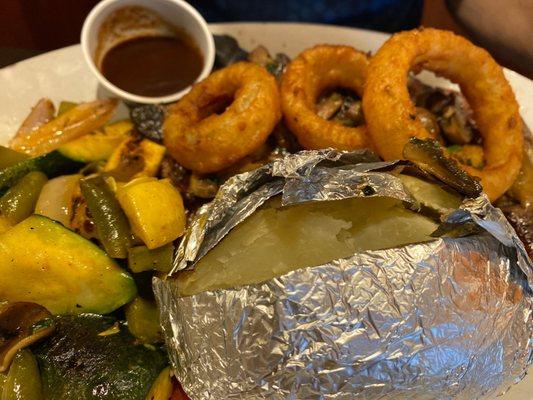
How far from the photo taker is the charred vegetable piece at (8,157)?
144 centimetres

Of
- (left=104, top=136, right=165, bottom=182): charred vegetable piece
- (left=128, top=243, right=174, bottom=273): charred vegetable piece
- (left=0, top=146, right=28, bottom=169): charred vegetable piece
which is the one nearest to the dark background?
(left=0, top=146, right=28, bottom=169): charred vegetable piece

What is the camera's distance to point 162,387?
3.95ft

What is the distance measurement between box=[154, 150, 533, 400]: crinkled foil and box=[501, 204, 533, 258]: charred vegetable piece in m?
0.43

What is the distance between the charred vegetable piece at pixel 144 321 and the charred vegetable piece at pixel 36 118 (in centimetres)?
67

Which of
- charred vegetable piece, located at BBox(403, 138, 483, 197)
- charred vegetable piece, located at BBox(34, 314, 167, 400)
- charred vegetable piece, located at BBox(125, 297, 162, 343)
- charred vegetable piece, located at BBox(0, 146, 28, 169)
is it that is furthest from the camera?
charred vegetable piece, located at BBox(0, 146, 28, 169)

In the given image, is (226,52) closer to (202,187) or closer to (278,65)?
(278,65)

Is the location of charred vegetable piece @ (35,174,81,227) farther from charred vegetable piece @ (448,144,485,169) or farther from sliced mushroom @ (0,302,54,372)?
charred vegetable piece @ (448,144,485,169)

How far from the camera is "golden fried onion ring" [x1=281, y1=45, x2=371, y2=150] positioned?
1.35 m

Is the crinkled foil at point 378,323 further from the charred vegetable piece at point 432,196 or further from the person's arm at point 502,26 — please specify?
the person's arm at point 502,26

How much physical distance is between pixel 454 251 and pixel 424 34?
666 mm

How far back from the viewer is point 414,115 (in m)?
1.25

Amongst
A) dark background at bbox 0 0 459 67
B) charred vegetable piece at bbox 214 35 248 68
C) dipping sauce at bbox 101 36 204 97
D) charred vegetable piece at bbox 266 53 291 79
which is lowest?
dark background at bbox 0 0 459 67

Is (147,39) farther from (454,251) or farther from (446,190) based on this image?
(454,251)

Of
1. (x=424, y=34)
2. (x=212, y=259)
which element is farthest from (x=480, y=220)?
(x=424, y=34)
